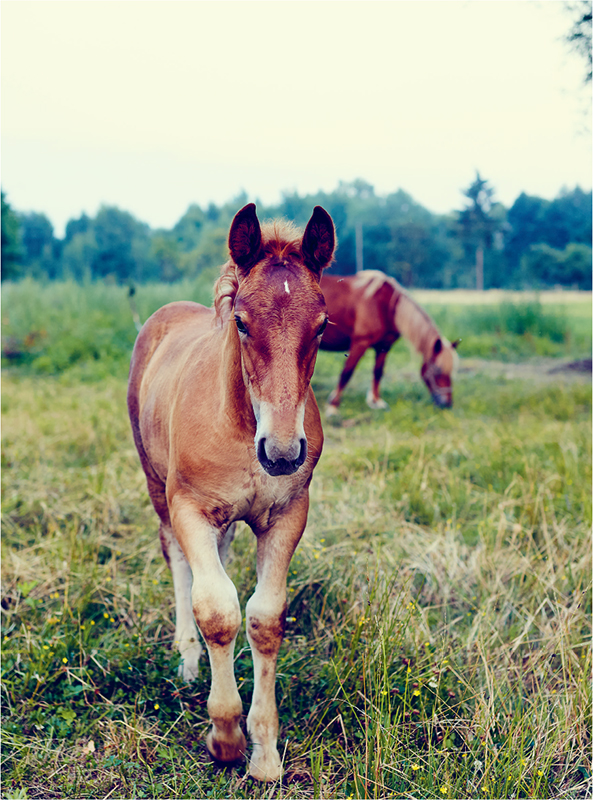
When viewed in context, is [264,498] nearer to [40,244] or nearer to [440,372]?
[440,372]

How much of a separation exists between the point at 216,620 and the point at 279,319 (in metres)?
1.06

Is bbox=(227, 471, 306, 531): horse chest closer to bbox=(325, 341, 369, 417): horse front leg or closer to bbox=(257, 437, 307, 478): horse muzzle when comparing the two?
bbox=(257, 437, 307, 478): horse muzzle

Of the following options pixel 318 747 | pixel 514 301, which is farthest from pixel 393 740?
pixel 514 301

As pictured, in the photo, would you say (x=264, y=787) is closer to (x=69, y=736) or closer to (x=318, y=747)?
(x=318, y=747)

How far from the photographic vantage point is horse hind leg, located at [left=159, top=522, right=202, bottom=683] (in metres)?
2.68

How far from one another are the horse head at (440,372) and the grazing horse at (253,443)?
6.54 meters

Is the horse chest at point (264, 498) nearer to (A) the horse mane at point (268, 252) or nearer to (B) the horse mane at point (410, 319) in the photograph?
(A) the horse mane at point (268, 252)

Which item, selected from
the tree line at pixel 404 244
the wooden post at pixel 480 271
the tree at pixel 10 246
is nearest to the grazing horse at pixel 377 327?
the tree line at pixel 404 244

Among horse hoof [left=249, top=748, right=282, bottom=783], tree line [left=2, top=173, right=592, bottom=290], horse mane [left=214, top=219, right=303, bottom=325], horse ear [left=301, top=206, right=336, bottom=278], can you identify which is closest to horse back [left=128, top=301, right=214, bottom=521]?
horse mane [left=214, top=219, right=303, bottom=325]

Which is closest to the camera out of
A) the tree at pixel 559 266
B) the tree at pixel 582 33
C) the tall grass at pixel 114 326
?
the tree at pixel 582 33

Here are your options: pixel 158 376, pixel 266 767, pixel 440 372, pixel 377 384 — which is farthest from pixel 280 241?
pixel 440 372

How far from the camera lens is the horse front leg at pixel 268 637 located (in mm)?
2189

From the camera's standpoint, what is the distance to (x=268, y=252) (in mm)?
2105

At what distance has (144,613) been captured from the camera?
122 inches
